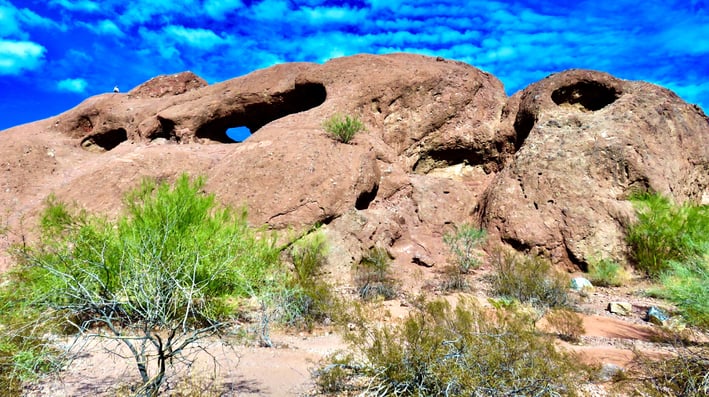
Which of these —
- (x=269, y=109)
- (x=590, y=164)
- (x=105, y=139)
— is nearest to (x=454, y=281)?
(x=590, y=164)

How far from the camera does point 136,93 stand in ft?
55.6

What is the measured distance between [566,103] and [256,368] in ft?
36.9

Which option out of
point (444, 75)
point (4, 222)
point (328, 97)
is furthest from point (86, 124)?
point (444, 75)

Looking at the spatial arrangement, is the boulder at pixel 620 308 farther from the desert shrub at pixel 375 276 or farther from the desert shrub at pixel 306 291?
the desert shrub at pixel 306 291

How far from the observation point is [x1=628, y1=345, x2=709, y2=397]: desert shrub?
3.72 m

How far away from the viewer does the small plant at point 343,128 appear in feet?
36.1

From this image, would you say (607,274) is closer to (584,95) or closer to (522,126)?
(522,126)

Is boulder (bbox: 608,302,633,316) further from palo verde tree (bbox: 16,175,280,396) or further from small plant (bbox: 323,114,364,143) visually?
small plant (bbox: 323,114,364,143)

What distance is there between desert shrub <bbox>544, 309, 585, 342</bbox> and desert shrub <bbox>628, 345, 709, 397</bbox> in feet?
4.78

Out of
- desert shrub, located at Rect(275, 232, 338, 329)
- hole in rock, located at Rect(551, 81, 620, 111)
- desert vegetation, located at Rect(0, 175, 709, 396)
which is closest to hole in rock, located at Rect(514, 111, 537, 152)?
hole in rock, located at Rect(551, 81, 620, 111)

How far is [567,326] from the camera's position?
6.03 meters

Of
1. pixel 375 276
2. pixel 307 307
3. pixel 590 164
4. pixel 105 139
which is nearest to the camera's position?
pixel 307 307

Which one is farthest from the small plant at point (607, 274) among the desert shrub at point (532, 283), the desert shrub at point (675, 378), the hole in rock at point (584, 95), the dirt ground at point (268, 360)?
the hole in rock at point (584, 95)

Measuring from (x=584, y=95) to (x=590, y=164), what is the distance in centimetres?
286
